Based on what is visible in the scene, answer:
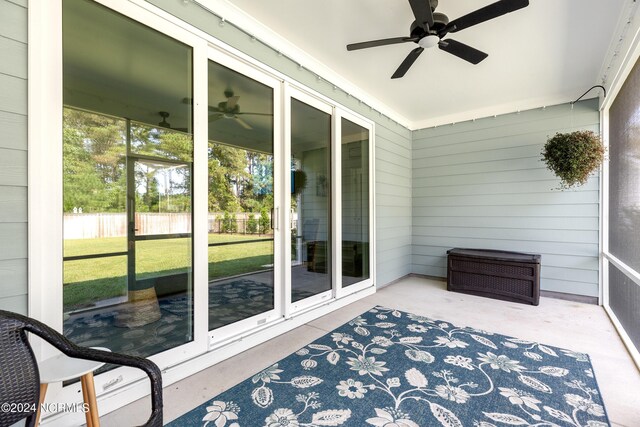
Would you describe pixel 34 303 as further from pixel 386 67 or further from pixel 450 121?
pixel 450 121

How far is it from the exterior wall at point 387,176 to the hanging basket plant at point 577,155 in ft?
7.07

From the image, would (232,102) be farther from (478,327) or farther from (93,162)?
(478,327)

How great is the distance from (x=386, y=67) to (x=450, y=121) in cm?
220

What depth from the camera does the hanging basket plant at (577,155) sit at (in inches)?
136

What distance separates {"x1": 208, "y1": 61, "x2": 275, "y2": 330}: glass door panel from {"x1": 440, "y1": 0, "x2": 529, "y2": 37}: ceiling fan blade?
1688 mm

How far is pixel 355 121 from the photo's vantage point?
13.5 ft

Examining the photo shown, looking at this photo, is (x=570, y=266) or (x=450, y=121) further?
(x=450, y=121)

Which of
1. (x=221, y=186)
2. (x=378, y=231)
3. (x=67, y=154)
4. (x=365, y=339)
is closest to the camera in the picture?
(x=67, y=154)

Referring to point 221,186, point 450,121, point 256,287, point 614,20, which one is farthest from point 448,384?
point 450,121

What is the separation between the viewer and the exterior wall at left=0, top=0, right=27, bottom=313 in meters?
1.49

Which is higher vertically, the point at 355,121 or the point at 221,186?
the point at 355,121

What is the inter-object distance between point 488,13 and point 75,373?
10.3ft

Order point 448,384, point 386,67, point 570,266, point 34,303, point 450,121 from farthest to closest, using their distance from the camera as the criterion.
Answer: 1. point 450,121
2. point 570,266
3. point 386,67
4. point 448,384
5. point 34,303

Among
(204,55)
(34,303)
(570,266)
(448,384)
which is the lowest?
(448,384)
